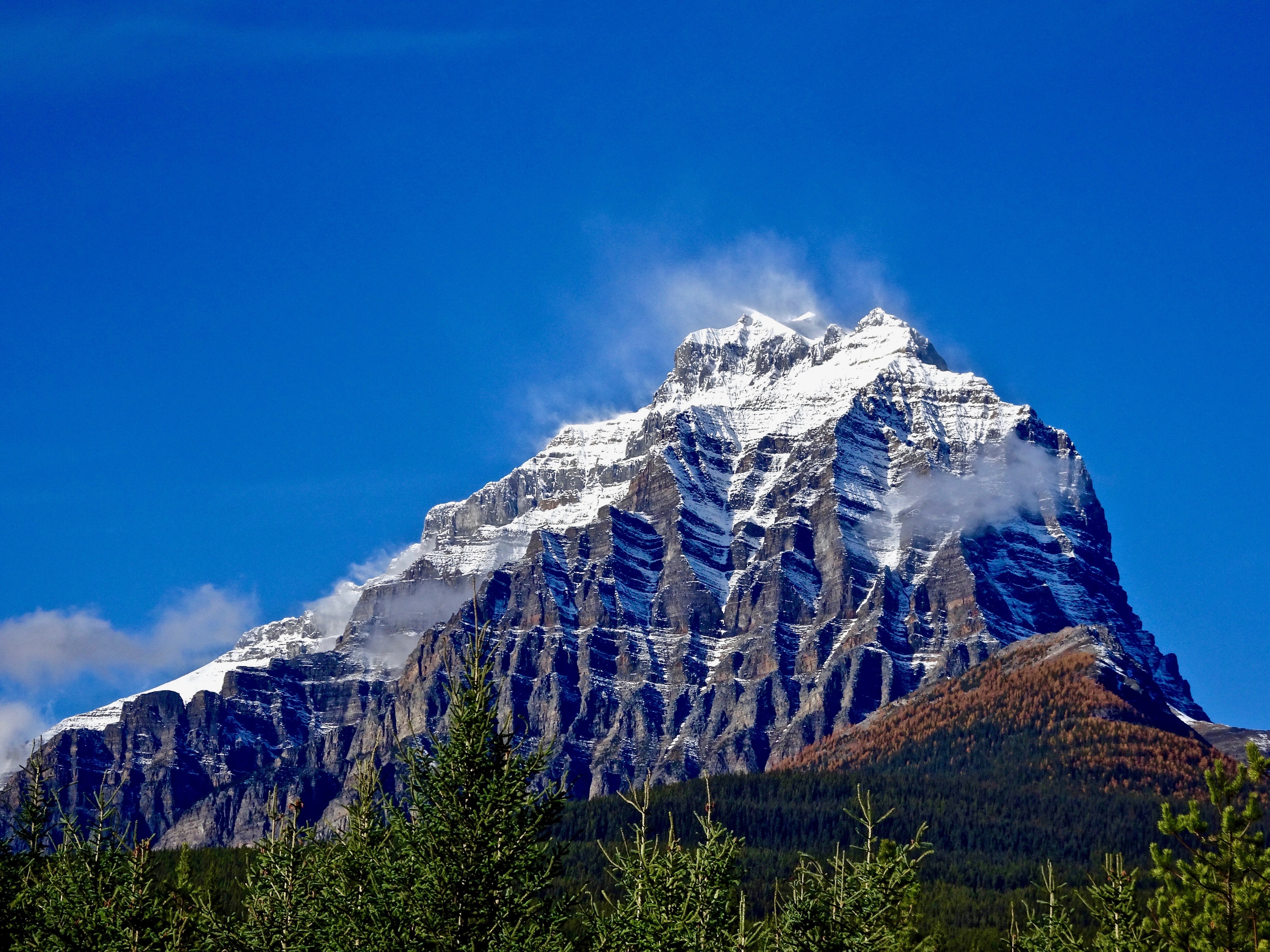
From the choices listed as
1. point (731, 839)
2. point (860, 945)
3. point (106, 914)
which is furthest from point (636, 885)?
point (106, 914)

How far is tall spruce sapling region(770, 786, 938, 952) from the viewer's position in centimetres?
5216

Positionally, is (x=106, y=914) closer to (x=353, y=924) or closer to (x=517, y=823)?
(x=353, y=924)

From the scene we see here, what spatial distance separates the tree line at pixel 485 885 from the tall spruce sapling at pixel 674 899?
0.09 m

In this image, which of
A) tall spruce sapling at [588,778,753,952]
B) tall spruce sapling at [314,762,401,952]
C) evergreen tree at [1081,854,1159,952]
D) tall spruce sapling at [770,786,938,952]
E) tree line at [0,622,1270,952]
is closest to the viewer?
tall spruce sapling at [314,762,401,952]

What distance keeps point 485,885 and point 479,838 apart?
3.95ft

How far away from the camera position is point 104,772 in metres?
63.8

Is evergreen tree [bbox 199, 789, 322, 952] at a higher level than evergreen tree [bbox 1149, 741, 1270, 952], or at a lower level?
lower

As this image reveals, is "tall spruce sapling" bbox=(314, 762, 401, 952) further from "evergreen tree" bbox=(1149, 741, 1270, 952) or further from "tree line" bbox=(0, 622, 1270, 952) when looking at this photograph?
"evergreen tree" bbox=(1149, 741, 1270, 952)

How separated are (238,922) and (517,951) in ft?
61.5

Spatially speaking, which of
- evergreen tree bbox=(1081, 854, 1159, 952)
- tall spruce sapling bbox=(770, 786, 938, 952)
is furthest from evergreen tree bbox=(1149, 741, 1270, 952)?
tall spruce sapling bbox=(770, 786, 938, 952)

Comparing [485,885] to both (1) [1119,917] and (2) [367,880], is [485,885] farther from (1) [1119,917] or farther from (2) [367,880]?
(1) [1119,917]

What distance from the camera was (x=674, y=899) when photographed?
54.1m

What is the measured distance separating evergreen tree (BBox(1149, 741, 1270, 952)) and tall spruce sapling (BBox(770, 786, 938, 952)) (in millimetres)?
9754

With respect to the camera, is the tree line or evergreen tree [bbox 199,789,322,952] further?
evergreen tree [bbox 199,789,322,952]
